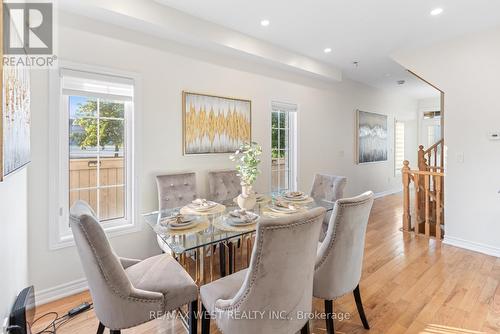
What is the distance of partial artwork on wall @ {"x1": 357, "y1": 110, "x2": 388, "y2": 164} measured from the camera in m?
5.79

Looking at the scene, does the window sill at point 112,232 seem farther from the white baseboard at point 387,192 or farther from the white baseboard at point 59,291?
the white baseboard at point 387,192

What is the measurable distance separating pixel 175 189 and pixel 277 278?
191 centimetres

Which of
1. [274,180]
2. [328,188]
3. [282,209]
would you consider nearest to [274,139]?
[274,180]

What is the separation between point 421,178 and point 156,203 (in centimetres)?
393

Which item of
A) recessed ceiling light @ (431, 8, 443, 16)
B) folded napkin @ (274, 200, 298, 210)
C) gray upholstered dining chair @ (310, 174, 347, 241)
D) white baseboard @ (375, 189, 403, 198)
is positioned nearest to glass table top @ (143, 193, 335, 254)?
folded napkin @ (274, 200, 298, 210)

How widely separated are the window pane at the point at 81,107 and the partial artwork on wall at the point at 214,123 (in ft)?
3.05

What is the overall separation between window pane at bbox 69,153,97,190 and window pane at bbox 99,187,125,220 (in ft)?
0.48

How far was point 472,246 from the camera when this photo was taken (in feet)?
10.7

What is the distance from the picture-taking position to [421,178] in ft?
13.2

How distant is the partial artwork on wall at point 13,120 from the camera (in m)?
1.18

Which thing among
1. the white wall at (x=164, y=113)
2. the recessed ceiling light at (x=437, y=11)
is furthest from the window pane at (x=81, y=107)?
the recessed ceiling light at (x=437, y=11)

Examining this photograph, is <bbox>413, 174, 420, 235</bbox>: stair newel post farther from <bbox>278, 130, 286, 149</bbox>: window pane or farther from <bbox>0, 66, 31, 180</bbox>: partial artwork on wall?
<bbox>0, 66, 31, 180</bbox>: partial artwork on wall

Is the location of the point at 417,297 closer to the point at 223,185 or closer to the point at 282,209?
the point at 282,209

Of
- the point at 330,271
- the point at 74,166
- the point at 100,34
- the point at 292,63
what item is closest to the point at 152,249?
the point at 74,166
